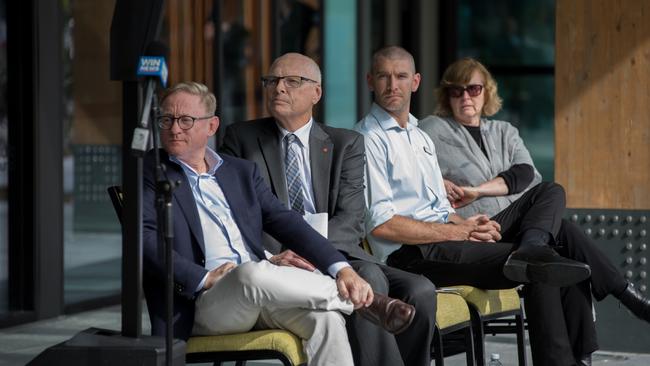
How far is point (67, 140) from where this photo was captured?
7535mm

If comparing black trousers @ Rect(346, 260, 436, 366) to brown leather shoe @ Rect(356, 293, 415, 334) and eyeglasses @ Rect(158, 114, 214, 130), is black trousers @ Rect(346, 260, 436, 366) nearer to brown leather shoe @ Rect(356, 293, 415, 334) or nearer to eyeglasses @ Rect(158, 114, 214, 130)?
brown leather shoe @ Rect(356, 293, 415, 334)

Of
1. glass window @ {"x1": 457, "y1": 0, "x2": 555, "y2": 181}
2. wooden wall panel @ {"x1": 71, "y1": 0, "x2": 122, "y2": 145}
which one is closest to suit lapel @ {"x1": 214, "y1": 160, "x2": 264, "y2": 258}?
wooden wall panel @ {"x1": 71, "y1": 0, "x2": 122, "y2": 145}

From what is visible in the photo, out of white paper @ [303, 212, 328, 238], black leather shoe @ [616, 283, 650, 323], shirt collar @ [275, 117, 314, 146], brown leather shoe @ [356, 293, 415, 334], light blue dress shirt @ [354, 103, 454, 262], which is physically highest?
shirt collar @ [275, 117, 314, 146]

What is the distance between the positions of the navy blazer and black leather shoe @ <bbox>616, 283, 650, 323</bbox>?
1.81m

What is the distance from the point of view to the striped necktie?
15.8ft

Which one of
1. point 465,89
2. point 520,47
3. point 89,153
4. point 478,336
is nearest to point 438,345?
point 478,336

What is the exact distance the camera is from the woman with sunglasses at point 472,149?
5.91 meters

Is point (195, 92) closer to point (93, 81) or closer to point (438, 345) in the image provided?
point (438, 345)

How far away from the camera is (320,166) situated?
16.1 ft

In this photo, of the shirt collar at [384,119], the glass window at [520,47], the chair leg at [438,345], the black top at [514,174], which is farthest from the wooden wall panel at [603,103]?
the glass window at [520,47]

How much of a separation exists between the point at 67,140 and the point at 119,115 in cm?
63

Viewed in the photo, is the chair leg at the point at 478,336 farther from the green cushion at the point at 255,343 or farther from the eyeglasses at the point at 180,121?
the eyeglasses at the point at 180,121

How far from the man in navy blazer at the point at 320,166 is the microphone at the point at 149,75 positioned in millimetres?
1288

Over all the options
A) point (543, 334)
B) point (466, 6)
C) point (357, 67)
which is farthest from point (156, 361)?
point (466, 6)
